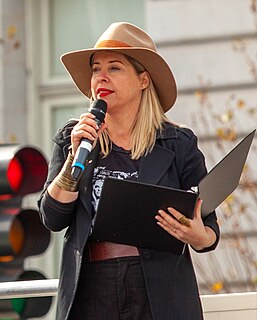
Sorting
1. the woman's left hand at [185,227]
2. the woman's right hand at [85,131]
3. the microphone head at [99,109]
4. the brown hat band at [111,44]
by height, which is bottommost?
the woman's left hand at [185,227]

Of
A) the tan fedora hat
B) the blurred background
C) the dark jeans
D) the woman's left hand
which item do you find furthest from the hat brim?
the blurred background

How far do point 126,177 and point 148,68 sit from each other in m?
0.45

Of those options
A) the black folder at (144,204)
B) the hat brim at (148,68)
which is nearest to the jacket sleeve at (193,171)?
the black folder at (144,204)

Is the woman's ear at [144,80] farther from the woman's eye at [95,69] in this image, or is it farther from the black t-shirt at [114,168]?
the black t-shirt at [114,168]

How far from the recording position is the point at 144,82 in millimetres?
4539

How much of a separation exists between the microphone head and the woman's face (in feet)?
0.39

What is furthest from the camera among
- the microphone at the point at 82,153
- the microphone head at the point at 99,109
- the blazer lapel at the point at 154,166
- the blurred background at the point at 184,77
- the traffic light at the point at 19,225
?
the blurred background at the point at 184,77

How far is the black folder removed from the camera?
160 inches

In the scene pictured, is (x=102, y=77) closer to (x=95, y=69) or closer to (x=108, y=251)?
(x=95, y=69)

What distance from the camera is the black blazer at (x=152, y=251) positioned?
4184 millimetres

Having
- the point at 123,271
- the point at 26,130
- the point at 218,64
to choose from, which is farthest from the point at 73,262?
the point at 26,130

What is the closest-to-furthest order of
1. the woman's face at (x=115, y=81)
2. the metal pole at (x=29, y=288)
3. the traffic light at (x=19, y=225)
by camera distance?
the woman's face at (x=115, y=81), the metal pole at (x=29, y=288), the traffic light at (x=19, y=225)

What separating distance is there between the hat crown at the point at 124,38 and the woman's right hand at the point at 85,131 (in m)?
0.47

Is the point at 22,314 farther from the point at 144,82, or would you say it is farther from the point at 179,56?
the point at 179,56
